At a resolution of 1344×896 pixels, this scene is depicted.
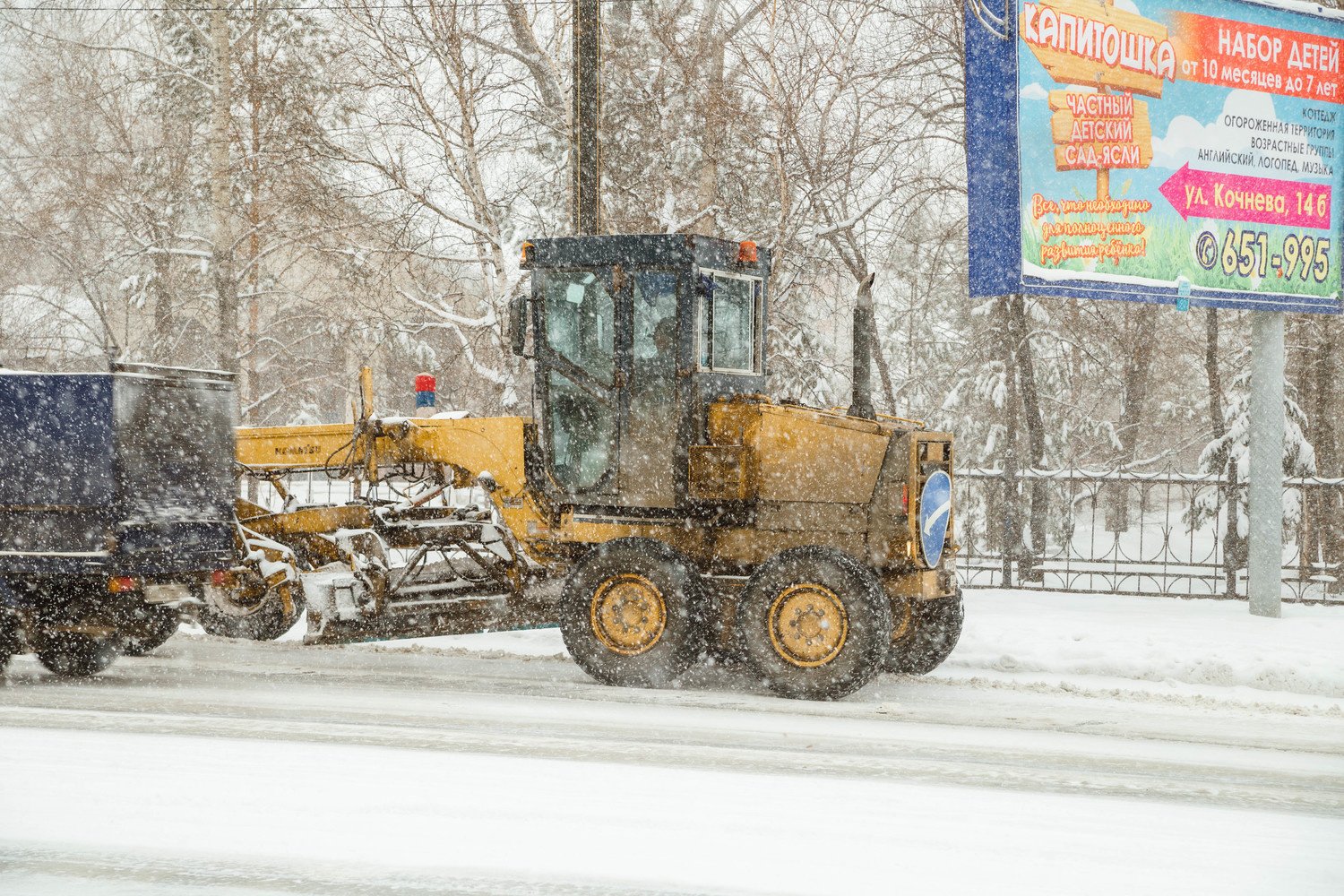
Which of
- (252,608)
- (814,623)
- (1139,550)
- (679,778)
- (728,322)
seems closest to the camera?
(679,778)

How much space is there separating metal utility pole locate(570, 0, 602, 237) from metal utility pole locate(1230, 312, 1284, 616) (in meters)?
6.48

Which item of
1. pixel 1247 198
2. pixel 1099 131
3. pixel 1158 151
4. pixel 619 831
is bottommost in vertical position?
pixel 619 831

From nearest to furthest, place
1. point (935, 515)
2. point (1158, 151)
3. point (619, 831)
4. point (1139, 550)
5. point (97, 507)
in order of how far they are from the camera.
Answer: point (619, 831) < point (97, 507) < point (935, 515) < point (1158, 151) < point (1139, 550)

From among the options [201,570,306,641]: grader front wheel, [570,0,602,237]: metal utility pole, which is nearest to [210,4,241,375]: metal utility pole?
[201,570,306,641]: grader front wheel

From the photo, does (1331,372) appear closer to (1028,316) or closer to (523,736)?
(1028,316)

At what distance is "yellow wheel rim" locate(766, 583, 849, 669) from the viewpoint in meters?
8.16

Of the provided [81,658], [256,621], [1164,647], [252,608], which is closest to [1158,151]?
[1164,647]

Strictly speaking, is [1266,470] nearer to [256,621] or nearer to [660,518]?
[660,518]

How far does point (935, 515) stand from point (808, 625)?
1.17 metres

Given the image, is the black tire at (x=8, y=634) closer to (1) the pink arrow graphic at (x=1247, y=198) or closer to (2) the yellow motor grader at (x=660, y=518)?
(2) the yellow motor grader at (x=660, y=518)

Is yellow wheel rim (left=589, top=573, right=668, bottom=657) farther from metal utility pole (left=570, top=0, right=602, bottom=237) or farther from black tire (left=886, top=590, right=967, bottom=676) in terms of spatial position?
metal utility pole (left=570, top=0, right=602, bottom=237)

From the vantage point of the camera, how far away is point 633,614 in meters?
8.66

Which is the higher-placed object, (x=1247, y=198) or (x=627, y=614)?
(x=1247, y=198)

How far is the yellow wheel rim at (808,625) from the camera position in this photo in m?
8.16
